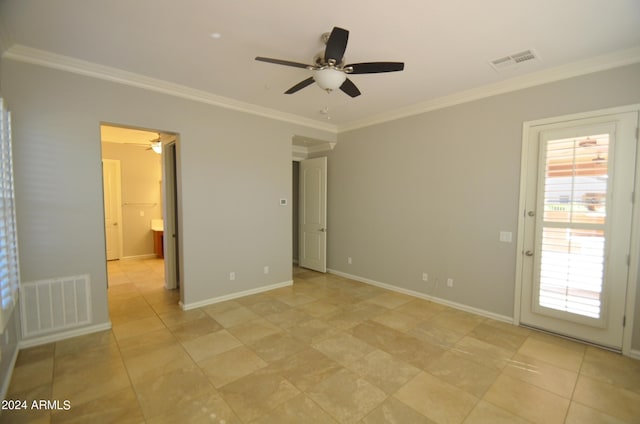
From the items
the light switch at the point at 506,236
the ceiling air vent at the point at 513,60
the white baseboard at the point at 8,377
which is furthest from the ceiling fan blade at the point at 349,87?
the white baseboard at the point at 8,377

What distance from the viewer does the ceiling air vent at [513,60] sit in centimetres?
279

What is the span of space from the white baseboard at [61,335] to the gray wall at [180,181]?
0.08 metres

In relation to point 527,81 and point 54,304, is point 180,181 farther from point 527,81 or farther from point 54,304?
point 527,81

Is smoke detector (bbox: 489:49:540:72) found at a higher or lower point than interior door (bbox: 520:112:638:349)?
higher

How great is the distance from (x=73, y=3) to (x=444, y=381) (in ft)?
13.9

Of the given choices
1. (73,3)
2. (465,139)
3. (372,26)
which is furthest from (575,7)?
(73,3)

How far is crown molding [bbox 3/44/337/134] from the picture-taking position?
279cm

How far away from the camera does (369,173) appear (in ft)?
16.7

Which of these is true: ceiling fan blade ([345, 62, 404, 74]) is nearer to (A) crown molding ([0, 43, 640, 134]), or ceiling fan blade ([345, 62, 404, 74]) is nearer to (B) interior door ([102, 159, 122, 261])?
(A) crown molding ([0, 43, 640, 134])

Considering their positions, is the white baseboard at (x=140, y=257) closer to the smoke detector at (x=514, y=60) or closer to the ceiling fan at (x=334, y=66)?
the ceiling fan at (x=334, y=66)

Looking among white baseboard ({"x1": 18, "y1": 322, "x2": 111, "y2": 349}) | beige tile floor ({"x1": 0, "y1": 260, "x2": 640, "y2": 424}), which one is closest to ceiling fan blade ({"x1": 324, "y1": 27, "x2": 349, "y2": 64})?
beige tile floor ({"x1": 0, "y1": 260, "x2": 640, "y2": 424})

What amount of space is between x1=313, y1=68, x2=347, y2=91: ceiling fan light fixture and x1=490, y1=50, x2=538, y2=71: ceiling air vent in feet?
5.58

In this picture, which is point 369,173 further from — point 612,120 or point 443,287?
point 612,120

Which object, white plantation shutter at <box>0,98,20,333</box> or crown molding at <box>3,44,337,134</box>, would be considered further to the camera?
crown molding at <box>3,44,337,134</box>
